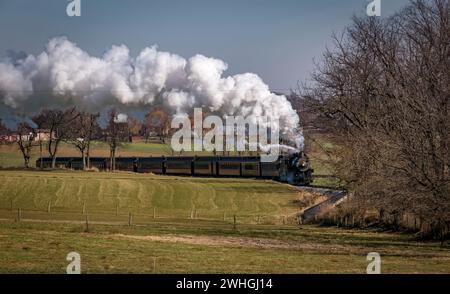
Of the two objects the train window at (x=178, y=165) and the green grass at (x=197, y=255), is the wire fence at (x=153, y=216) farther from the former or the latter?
the train window at (x=178, y=165)

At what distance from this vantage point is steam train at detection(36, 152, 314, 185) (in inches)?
3007

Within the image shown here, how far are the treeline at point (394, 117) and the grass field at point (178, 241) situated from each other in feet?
6.60

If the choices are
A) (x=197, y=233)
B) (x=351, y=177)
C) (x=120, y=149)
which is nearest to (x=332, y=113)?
(x=351, y=177)

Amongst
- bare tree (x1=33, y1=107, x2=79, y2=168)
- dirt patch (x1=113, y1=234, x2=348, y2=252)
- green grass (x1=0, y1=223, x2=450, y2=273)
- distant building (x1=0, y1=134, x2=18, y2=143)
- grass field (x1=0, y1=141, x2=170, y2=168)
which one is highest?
bare tree (x1=33, y1=107, x2=79, y2=168)

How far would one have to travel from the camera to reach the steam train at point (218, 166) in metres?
76.4

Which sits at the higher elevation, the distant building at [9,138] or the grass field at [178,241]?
the distant building at [9,138]

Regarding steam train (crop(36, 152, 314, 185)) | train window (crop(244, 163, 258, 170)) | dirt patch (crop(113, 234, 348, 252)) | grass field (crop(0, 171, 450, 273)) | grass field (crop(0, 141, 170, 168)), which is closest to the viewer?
grass field (crop(0, 171, 450, 273))

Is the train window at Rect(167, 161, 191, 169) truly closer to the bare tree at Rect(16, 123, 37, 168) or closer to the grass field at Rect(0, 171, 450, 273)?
the bare tree at Rect(16, 123, 37, 168)

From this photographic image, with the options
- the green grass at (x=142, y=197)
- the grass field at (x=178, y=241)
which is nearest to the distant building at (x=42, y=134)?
the green grass at (x=142, y=197)

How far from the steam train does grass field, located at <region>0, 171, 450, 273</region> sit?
57.6 feet

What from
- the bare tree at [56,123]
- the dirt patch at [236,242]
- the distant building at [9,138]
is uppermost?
the bare tree at [56,123]

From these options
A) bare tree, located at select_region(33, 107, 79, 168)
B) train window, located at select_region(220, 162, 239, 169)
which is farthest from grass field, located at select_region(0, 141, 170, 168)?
train window, located at select_region(220, 162, 239, 169)

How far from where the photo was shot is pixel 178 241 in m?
27.0

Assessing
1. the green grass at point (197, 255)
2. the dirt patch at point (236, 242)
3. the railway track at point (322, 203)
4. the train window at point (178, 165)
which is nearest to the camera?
the green grass at point (197, 255)
